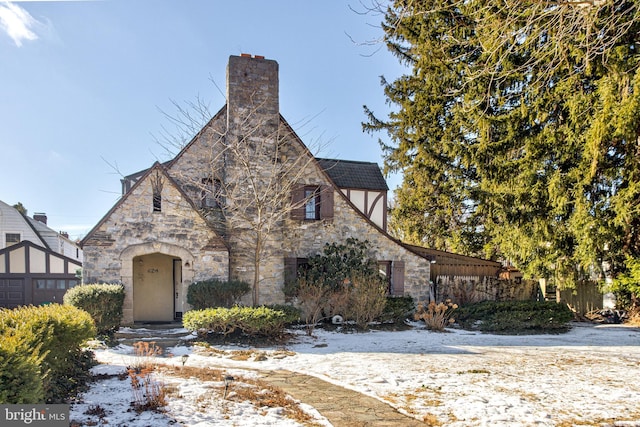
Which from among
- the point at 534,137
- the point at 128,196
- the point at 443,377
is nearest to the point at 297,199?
the point at 128,196

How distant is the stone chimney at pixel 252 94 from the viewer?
40.8ft

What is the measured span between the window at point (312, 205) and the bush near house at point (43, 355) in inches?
324

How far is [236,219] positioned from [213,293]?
83.1 inches

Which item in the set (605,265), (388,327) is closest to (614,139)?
(605,265)

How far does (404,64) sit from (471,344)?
12.6 meters

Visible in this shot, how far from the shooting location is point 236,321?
940 centimetres

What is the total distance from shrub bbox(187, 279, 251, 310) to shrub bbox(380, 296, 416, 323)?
14.4 ft

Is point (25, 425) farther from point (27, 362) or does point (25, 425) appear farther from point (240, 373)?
point (240, 373)

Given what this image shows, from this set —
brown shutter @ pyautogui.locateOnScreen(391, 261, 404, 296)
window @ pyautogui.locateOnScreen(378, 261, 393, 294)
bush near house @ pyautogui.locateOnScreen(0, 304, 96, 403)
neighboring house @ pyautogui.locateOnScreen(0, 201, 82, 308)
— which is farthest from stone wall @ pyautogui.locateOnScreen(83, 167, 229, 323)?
neighboring house @ pyautogui.locateOnScreen(0, 201, 82, 308)

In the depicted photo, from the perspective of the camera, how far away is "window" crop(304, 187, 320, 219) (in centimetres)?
1401

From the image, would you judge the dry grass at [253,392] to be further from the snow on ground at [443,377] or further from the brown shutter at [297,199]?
the brown shutter at [297,199]

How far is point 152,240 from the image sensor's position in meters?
11.4

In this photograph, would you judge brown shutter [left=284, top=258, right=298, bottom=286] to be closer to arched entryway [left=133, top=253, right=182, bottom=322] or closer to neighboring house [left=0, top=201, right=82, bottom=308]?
arched entryway [left=133, top=253, right=182, bottom=322]

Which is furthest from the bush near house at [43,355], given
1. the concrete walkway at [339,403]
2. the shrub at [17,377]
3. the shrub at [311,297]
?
the shrub at [311,297]
